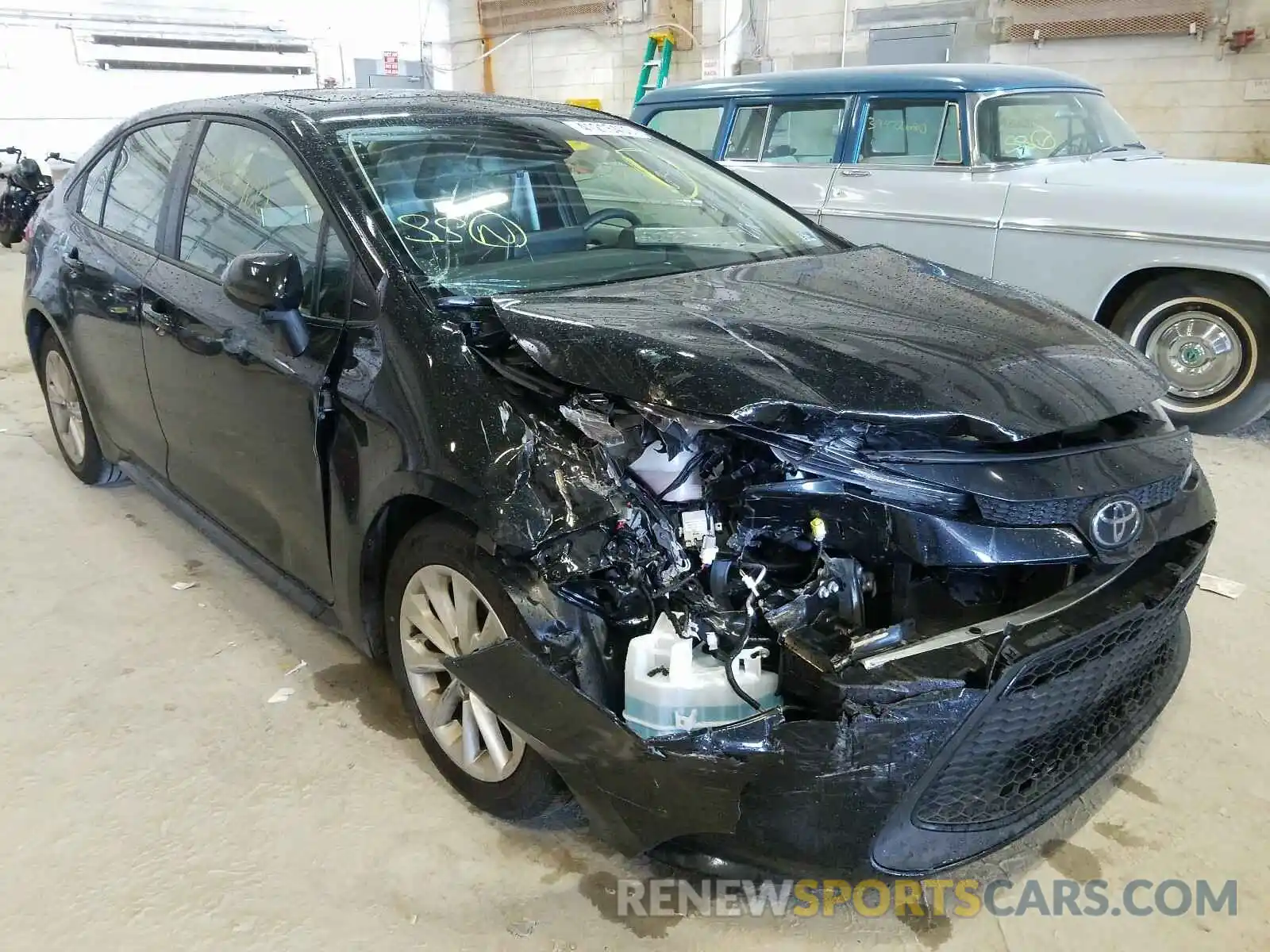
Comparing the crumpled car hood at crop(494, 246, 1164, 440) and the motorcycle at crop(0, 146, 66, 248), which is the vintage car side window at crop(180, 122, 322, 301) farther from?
the motorcycle at crop(0, 146, 66, 248)

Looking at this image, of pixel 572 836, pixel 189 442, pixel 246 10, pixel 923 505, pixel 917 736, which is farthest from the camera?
pixel 246 10

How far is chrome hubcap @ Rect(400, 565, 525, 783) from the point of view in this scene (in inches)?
72.7

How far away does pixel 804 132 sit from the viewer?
5.34 metres

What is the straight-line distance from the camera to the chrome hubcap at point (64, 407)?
3.55m

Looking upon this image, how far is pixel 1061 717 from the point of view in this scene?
1681 millimetres

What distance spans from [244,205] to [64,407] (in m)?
1.80

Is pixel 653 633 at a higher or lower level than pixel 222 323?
lower

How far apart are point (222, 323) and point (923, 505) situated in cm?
173

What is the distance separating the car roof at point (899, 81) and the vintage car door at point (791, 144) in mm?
64

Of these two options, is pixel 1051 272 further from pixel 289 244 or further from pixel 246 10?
pixel 246 10

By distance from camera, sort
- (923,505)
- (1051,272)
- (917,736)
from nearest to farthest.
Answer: (917,736) → (923,505) → (1051,272)

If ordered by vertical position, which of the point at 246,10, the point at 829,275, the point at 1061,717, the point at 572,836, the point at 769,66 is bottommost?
the point at 572,836

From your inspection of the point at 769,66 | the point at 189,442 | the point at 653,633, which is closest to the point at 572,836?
the point at 653,633

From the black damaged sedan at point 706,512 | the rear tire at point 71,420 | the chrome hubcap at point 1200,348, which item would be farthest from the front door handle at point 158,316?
A: the chrome hubcap at point 1200,348
